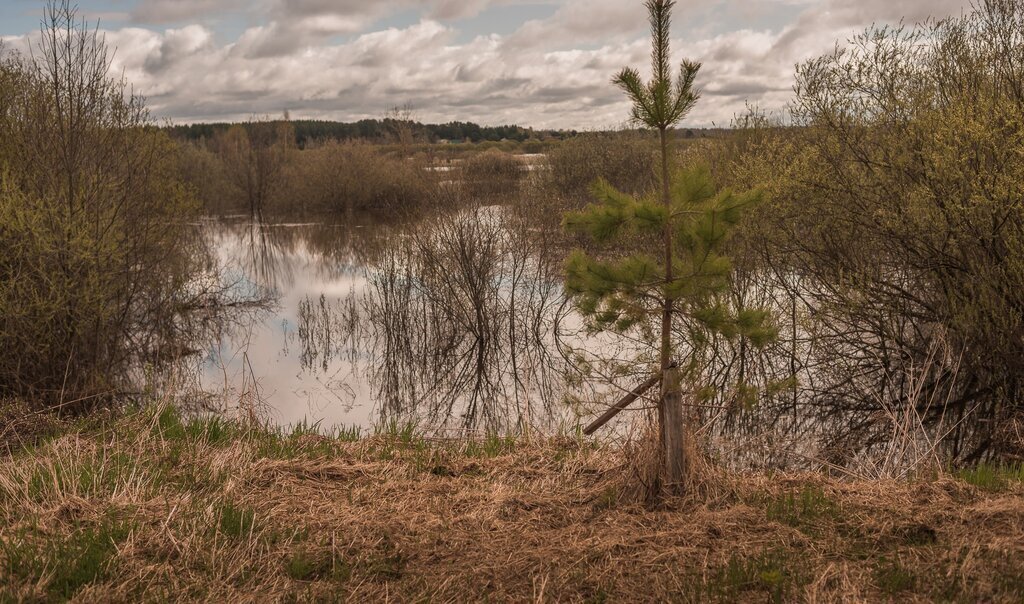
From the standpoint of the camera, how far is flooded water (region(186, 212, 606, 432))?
13.3 m

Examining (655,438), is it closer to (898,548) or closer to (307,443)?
(898,548)

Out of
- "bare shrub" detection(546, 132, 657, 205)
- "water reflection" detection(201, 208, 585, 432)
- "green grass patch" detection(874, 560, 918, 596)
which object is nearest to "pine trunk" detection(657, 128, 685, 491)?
"green grass patch" detection(874, 560, 918, 596)

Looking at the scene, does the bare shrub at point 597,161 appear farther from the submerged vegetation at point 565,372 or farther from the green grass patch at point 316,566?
the green grass patch at point 316,566

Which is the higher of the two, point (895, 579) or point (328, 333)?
point (895, 579)

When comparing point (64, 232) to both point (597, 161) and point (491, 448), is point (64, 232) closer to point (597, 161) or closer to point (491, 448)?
point (491, 448)

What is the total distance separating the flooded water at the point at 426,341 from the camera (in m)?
13.3

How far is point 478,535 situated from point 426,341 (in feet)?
41.6

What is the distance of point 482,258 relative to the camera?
16.5 metres

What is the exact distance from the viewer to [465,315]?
56.0ft

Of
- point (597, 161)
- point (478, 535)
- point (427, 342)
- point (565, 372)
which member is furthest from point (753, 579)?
point (597, 161)

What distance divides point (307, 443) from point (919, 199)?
25.4 ft

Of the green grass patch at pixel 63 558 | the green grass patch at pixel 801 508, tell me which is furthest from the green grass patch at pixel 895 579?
the green grass patch at pixel 63 558

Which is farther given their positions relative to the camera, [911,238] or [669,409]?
[911,238]

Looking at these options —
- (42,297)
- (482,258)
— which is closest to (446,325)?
(482,258)
